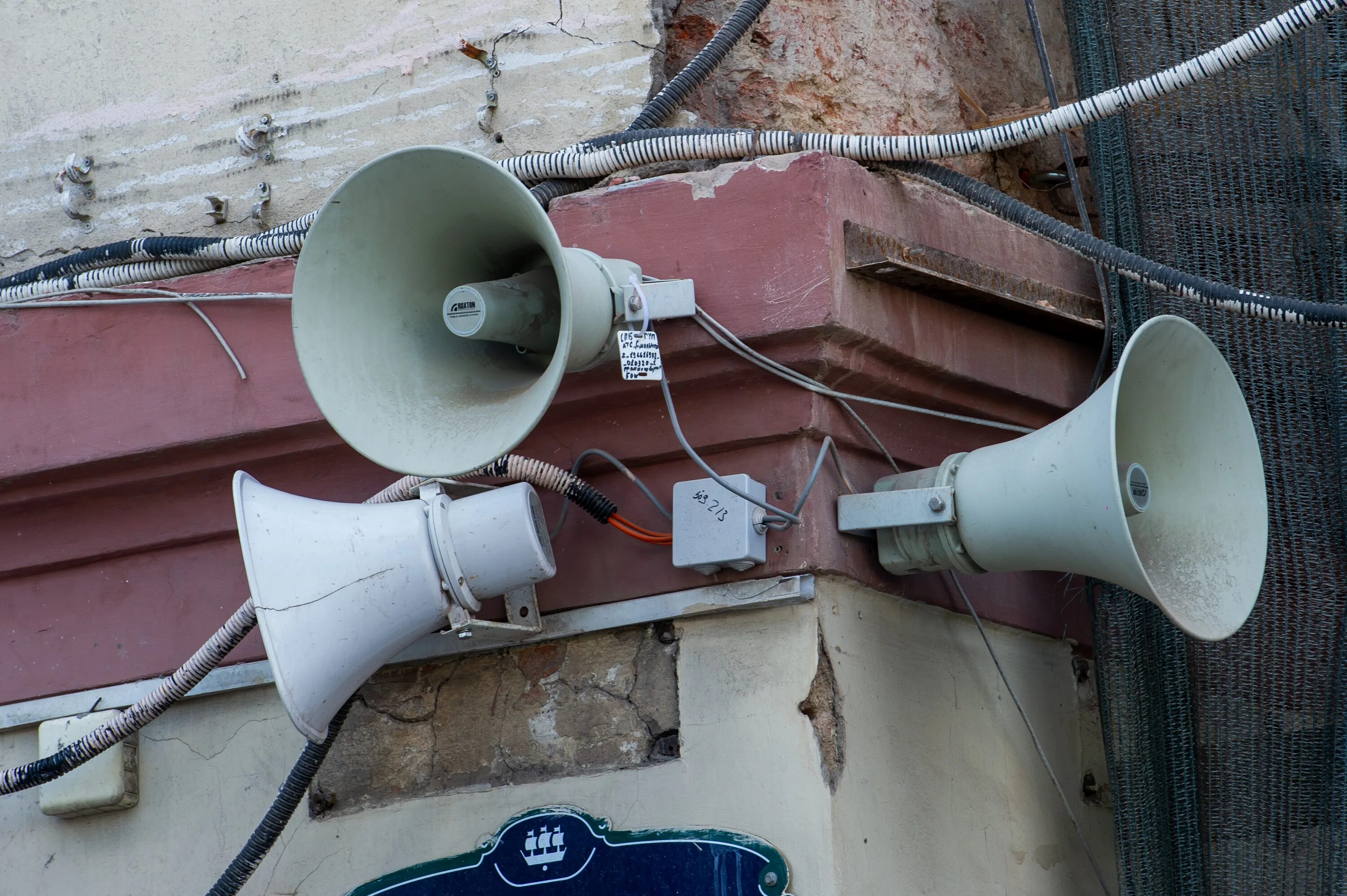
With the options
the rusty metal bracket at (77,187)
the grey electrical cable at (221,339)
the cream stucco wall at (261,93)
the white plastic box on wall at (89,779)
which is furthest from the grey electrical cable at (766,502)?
the rusty metal bracket at (77,187)

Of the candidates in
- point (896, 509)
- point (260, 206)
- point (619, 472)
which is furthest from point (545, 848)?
point (260, 206)

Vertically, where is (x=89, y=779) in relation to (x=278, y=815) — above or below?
above

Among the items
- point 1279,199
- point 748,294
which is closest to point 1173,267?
point 1279,199

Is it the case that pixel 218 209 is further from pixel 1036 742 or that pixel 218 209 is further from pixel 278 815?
pixel 1036 742

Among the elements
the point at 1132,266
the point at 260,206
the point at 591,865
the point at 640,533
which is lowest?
the point at 591,865

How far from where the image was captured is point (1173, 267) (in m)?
2.65

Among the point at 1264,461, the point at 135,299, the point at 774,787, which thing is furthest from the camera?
the point at 135,299

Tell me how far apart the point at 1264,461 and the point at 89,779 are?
2162 mm

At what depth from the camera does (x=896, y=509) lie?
233 cm

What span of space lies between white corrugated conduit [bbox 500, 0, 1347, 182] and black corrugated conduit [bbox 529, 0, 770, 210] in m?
0.03

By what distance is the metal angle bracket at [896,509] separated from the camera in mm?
2299

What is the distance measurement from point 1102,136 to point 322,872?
193 centimetres

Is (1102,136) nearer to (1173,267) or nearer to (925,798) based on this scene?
(1173,267)

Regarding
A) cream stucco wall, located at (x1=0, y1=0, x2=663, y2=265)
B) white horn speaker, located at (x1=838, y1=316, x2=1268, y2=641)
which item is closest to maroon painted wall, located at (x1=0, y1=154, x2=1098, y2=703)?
white horn speaker, located at (x1=838, y1=316, x2=1268, y2=641)
